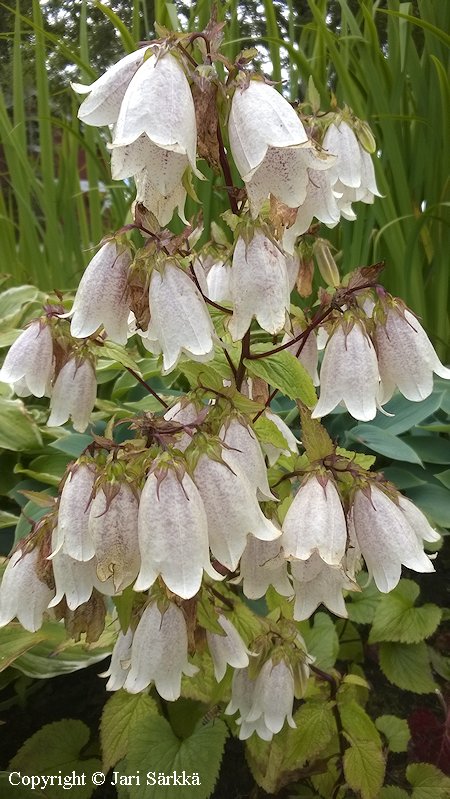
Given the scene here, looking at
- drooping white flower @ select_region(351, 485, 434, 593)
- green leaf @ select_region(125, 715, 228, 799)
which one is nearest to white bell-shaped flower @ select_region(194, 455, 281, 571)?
drooping white flower @ select_region(351, 485, 434, 593)

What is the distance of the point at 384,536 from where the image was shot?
2.22 ft

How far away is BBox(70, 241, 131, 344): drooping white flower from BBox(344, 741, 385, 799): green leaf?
25.9 inches

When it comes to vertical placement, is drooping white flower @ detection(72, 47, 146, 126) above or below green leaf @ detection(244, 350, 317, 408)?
above

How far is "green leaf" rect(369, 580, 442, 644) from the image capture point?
115 centimetres

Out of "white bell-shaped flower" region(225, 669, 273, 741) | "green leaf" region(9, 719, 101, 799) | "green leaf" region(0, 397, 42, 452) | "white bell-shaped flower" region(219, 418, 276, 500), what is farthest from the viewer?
"green leaf" region(0, 397, 42, 452)

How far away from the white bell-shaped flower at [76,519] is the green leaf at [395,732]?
2.44ft

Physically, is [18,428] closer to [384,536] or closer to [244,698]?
[244,698]

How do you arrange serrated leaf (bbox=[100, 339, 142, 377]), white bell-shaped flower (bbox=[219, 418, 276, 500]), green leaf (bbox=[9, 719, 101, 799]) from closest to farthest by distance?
white bell-shaped flower (bbox=[219, 418, 276, 500]) → serrated leaf (bbox=[100, 339, 142, 377]) → green leaf (bbox=[9, 719, 101, 799])

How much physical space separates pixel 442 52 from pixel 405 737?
1.61 meters

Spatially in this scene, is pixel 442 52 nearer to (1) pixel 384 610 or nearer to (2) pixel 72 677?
(1) pixel 384 610

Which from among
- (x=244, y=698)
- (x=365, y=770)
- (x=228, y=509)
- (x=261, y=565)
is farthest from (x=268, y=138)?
(x=365, y=770)

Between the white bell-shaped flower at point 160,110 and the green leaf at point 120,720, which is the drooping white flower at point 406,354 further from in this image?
the green leaf at point 120,720

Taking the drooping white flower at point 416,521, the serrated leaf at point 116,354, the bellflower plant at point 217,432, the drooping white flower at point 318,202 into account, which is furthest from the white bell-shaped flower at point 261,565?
the drooping white flower at point 318,202

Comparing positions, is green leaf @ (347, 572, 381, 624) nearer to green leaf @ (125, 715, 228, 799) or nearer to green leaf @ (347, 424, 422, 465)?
green leaf @ (347, 424, 422, 465)
